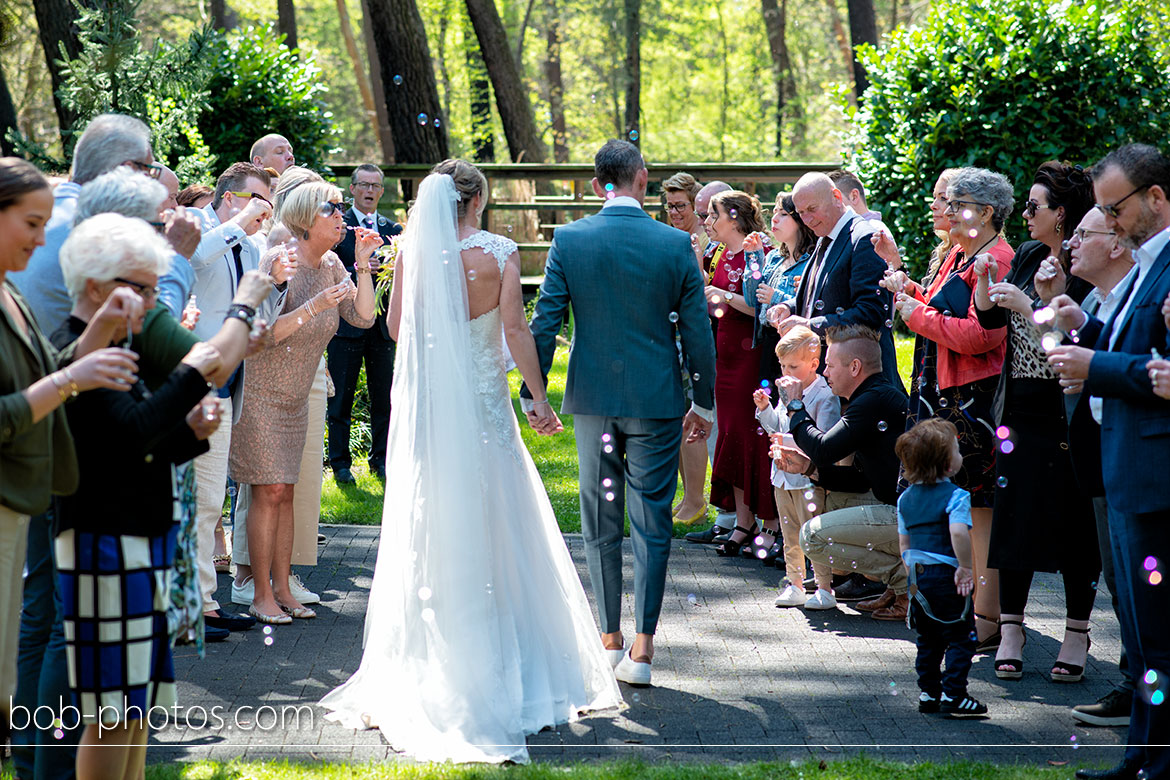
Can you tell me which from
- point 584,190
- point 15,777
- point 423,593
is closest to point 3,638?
point 15,777

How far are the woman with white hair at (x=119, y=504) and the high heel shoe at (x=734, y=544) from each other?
14.9 ft

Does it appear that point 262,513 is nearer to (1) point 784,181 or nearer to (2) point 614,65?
(1) point 784,181

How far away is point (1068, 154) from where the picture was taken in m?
11.8

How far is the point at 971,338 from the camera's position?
530 centimetres

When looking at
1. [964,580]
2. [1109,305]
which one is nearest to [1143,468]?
[1109,305]

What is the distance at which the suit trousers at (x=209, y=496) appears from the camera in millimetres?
5613

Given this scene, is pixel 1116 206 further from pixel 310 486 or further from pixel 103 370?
pixel 310 486

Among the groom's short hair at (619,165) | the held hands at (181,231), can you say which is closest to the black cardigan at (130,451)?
the held hands at (181,231)

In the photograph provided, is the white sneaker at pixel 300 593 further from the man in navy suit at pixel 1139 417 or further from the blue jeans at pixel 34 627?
the man in navy suit at pixel 1139 417

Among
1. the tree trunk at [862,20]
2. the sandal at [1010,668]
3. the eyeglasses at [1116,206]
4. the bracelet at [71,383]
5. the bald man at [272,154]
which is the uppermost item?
the tree trunk at [862,20]

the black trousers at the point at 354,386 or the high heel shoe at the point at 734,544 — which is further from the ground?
the black trousers at the point at 354,386

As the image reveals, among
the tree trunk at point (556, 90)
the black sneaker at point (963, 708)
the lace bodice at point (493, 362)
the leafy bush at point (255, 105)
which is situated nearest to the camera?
the black sneaker at point (963, 708)

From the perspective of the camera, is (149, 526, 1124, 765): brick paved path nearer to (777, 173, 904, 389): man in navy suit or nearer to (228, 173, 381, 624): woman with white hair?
(228, 173, 381, 624): woman with white hair

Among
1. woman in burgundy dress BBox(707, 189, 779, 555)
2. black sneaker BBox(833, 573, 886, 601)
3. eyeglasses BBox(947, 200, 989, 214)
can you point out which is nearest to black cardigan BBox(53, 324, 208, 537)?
eyeglasses BBox(947, 200, 989, 214)
